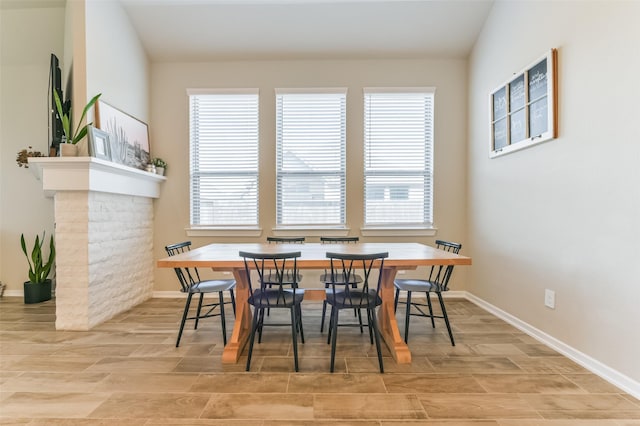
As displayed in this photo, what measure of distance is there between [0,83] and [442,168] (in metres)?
5.61

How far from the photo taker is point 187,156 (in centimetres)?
403

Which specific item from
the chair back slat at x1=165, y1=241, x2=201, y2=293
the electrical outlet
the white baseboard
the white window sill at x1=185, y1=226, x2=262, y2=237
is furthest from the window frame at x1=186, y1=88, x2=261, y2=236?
the electrical outlet

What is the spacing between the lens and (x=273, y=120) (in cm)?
398

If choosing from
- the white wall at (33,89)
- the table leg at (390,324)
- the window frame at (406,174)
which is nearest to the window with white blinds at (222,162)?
the white wall at (33,89)

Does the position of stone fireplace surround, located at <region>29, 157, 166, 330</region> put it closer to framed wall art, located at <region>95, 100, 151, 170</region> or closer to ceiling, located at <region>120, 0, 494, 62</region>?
framed wall art, located at <region>95, 100, 151, 170</region>

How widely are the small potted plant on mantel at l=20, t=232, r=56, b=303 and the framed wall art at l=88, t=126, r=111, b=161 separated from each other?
1.67 m

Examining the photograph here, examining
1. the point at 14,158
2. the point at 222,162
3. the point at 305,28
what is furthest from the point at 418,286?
the point at 14,158

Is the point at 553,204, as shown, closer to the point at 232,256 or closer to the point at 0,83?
the point at 232,256

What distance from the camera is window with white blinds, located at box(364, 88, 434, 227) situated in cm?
399

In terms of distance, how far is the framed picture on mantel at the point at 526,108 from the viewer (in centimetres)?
251

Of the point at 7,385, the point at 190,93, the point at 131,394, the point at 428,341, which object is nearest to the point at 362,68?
the point at 190,93

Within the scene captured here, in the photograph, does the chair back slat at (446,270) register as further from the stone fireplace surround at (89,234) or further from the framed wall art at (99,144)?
the framed wall art at (99,144)

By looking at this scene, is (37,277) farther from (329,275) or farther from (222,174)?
(329,275)

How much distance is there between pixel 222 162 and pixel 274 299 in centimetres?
236
